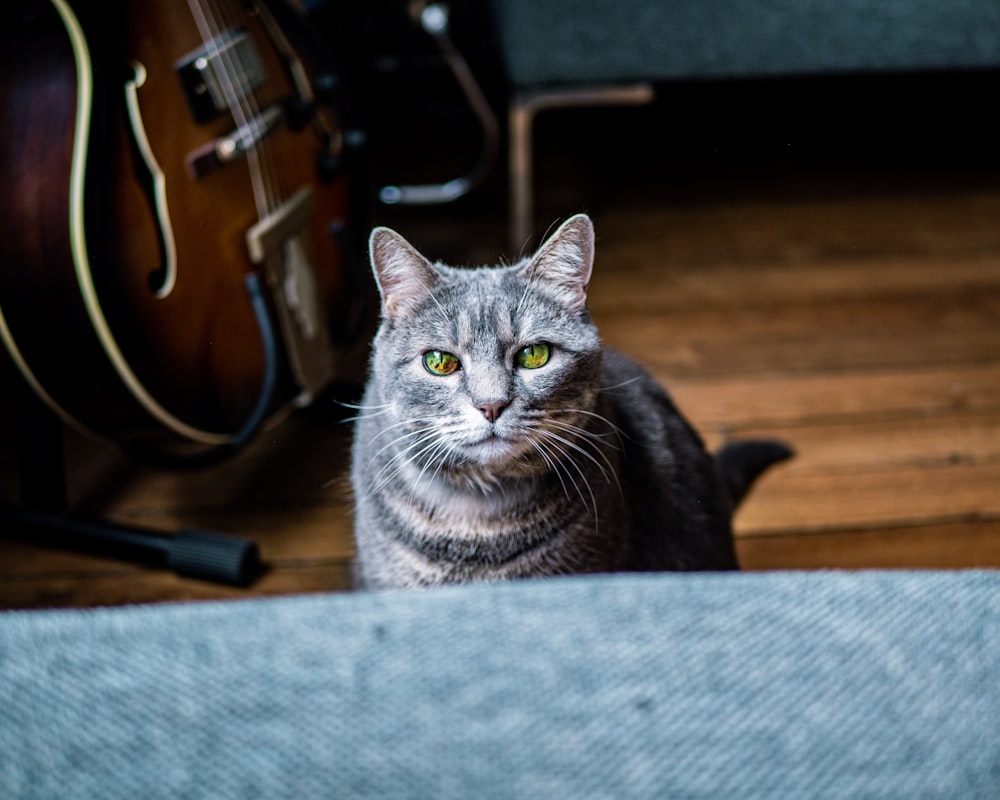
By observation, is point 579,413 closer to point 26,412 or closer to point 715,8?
point 26,412

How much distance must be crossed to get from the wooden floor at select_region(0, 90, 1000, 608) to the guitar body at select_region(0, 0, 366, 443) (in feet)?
0.60

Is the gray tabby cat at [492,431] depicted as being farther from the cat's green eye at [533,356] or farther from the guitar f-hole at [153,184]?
the guitar f-hole at [153,184]

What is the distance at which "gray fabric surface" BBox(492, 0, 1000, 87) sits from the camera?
1.37m

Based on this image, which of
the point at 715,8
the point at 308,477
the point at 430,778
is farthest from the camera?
the point at 715,8

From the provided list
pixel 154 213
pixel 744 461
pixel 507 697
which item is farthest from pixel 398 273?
pixel 744 461

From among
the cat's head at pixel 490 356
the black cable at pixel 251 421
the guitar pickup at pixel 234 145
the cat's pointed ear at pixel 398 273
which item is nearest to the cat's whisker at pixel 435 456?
the cat's head at pixel 490 356

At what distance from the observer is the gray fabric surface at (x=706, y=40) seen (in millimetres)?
1371

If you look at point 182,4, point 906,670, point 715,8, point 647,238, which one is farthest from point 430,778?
point 647,238

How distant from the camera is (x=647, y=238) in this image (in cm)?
176

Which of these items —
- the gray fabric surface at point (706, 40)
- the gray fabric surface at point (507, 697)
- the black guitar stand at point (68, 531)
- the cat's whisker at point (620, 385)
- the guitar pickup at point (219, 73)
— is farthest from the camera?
the gray fabric surface at point (706, 40)

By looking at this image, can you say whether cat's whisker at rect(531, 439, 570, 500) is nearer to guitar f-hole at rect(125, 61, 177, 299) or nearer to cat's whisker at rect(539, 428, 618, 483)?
cat's whisker at rect(539, 428, 618, 483)

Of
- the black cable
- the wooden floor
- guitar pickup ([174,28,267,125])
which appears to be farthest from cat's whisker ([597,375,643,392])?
guitar pickup ([174,28,267,125])

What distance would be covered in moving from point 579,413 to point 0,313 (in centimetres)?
56

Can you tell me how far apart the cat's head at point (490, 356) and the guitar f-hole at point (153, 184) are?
29cm
